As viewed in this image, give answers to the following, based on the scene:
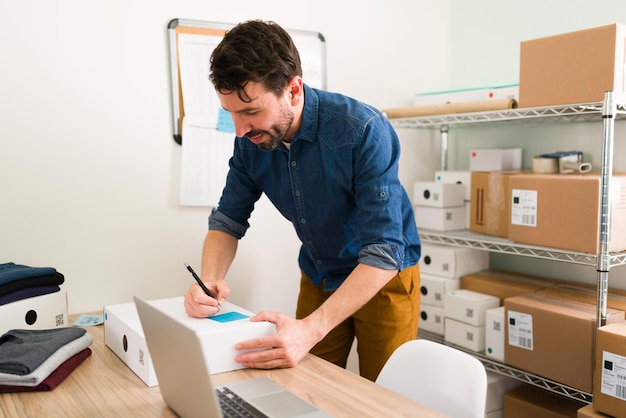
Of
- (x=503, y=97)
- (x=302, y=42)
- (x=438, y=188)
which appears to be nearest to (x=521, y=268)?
(x=438, y=188)

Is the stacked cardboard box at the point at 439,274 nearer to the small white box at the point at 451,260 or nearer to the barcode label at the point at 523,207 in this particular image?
the small white box at the point at 451,260

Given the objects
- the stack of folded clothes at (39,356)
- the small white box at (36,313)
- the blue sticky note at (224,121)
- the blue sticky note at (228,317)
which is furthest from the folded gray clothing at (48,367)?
the blue sticky note at (224,121)

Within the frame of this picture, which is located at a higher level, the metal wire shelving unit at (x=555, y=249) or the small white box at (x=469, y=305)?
the metal wire shelving unit at (x=555, y=249)

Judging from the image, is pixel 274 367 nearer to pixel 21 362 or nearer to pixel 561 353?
pixel 21 362

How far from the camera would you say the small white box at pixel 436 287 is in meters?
2.54

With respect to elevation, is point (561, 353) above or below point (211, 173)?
below

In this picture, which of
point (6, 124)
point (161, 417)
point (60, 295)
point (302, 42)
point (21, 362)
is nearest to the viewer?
point (161, 417)

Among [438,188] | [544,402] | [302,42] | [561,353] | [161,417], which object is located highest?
[302,42]

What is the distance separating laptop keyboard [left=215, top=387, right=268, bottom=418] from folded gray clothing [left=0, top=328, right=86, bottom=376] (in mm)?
438

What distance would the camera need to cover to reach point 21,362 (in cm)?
122

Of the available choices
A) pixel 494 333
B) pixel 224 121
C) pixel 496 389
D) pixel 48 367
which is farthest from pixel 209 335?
pixel 496 389

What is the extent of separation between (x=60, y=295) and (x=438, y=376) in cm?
112

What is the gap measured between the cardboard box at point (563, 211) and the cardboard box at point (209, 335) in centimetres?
123

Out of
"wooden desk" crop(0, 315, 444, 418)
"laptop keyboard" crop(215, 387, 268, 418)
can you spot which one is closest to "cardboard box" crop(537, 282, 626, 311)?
"wooden desk" crop(0, 315, 444, 418)
